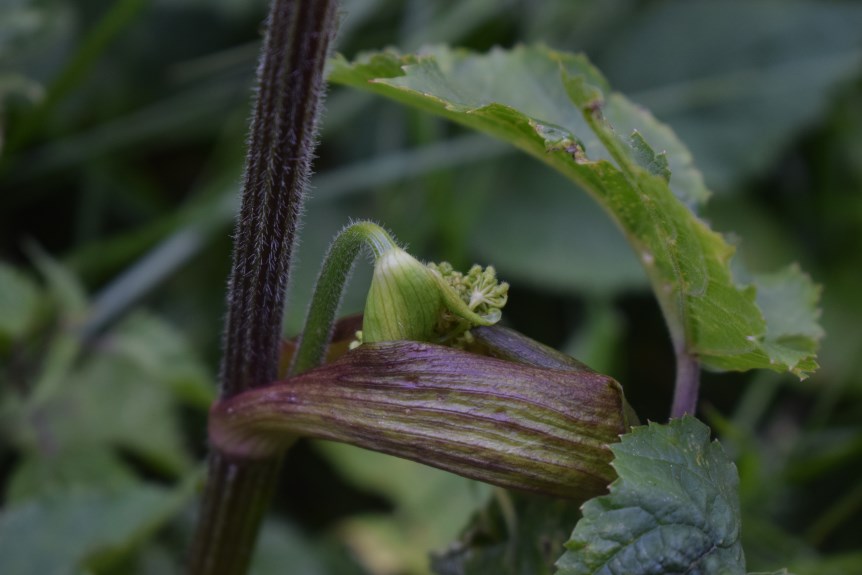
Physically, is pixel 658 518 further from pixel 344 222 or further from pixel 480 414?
pixel 344 222

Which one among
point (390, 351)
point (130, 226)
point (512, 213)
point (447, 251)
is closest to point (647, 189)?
point (390, 351)

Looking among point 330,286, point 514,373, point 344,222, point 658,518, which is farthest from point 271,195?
point 344,222

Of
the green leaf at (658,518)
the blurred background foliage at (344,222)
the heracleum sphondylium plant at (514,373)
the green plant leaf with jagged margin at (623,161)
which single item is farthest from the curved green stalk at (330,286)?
the blurred background foliage at (344,222)

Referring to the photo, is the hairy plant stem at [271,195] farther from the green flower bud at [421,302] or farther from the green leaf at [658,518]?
the green leaf at [658,518]

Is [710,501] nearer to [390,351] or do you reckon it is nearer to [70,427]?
[390,351]

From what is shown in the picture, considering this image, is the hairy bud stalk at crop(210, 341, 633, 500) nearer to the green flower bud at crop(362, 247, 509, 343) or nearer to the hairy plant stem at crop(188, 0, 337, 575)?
the green flower bud at crop(362, 247, 509, 343)

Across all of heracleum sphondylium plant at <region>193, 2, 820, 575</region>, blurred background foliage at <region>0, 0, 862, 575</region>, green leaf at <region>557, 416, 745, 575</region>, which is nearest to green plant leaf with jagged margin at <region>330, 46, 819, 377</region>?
heracleum sphondylium plant at <region>193, 2, 820, 575</region>
